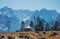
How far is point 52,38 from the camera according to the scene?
63.5ft

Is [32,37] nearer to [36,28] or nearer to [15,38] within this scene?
[15,38]

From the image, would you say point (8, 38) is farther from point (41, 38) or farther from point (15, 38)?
point (41, 38)

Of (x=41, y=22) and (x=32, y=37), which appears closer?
(x=32, y=37)

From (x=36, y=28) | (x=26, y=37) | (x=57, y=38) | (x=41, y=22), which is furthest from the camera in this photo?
(x=41, y=22)

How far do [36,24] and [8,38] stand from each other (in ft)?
77.4

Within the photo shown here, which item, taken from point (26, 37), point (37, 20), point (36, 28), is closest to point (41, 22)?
point (37, 20)

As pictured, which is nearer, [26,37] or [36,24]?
[26,37]

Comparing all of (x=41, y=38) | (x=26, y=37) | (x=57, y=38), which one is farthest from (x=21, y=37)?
(x=57, y=38)

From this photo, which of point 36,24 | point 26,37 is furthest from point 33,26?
point 26,37

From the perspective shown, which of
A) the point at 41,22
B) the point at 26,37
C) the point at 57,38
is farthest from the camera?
the point at 41,22

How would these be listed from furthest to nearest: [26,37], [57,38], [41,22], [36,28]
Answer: [41,22] < [36,28] < [26,37] < [57,38]

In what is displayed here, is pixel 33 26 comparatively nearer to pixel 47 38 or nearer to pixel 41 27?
pixel 41 27

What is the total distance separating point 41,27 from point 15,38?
877 inches

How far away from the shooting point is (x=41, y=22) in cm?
4397
